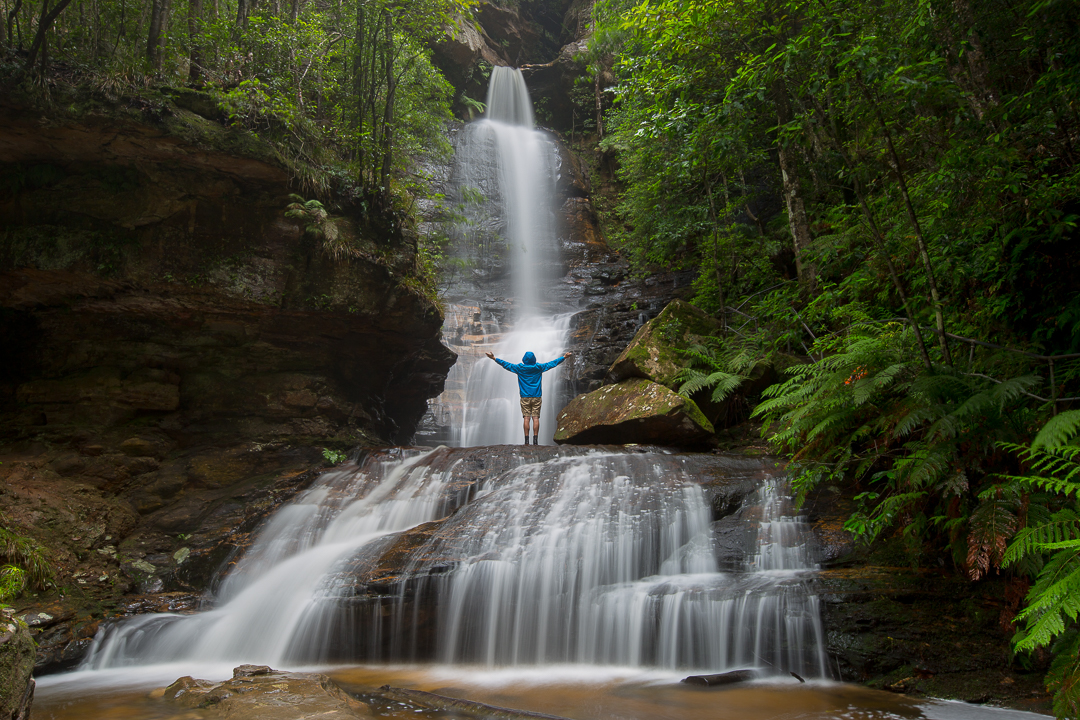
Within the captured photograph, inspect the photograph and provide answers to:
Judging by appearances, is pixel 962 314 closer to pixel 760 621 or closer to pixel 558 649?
pixel 760 621

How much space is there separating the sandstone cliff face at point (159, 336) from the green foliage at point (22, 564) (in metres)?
0.20

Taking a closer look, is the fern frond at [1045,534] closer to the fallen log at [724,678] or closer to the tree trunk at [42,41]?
the fallen log at [724,678]

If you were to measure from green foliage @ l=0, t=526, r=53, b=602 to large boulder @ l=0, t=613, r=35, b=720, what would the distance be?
3.99 m

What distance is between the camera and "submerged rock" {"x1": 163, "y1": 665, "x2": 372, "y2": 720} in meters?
3.39

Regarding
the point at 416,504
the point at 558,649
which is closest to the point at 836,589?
the point at 558,649

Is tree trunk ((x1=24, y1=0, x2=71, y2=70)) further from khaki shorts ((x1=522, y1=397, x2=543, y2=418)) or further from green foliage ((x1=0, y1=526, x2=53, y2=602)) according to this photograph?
khaki shorts ((x1=522, y1=397, x2=543, y2=418))

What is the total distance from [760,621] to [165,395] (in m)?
9.16

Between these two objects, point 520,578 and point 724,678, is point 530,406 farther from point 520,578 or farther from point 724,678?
point 724,678

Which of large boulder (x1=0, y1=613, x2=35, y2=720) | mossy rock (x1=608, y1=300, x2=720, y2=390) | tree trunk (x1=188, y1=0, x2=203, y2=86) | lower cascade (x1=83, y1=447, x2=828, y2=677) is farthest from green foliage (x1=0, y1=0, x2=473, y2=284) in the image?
large boulder (x1=0, y1=613, x2=35, y2=720)

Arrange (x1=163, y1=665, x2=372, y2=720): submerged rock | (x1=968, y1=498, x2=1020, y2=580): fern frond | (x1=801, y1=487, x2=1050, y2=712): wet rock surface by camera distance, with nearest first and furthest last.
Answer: (x1=163, y1=665, x2=372, y2=720): submerged rock → (x1=968, y1=498, x2=1020, y2=580): fern frond → (x1=801, y1=487, x2=1050, y2=712): wet rock surface

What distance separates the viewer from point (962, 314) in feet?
17.1

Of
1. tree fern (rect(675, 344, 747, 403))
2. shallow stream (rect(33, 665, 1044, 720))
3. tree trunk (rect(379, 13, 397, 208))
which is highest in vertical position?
tree trunk (rect(379, 13, 397, 208))

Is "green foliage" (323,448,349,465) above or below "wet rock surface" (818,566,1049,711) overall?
above

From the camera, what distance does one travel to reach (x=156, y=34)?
7805 mm
